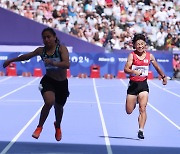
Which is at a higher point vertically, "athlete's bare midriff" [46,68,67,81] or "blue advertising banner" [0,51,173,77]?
"athlete's bare midriff" [46,68,67,81]

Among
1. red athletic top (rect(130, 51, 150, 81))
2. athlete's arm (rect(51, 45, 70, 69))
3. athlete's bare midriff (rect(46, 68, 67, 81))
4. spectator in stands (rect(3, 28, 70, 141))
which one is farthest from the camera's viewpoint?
red athletic top (rect(130, 51, 150, 81))

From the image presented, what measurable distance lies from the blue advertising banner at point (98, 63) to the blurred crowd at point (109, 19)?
1065 millimetres

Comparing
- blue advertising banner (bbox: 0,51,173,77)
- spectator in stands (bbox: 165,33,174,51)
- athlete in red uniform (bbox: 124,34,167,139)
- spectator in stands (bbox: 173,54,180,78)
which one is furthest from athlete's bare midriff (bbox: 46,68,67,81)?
spectator in stands (bbox: 165,33,174,51)

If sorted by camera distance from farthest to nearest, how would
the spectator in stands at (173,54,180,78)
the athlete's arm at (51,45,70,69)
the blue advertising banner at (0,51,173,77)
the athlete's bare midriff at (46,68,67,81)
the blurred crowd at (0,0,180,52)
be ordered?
the blurred crowd at (0,0,180,52) → the blue advertising banner at (0,51,173,77) → the spectator in stands at (173,54,180,78) → the athlete's bare midriff at (46,68,67,81) → the athlete's arm at (51,45,70,69)

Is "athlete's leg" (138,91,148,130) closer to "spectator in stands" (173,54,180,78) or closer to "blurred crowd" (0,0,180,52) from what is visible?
"spectator in stands" (173,54,180,78)

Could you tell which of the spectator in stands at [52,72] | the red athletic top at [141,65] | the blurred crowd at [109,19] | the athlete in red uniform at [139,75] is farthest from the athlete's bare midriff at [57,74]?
the blurred crowd at [109,19]

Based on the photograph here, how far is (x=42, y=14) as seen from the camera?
1265 inches

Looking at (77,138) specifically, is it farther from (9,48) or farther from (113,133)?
(9,48)

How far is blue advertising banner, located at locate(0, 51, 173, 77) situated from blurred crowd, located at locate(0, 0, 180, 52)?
1065 millimetres

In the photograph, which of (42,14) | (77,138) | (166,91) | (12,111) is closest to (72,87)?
(166,91)

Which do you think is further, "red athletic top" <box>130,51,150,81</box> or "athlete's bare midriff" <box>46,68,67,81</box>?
"red athletic top" <box>130,51,150,81</box>

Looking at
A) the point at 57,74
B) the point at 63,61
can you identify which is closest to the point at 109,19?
the point at 57,74

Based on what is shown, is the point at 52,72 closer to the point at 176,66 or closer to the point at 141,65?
the point at 141,65

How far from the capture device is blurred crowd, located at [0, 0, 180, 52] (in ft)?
102
